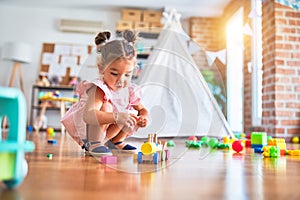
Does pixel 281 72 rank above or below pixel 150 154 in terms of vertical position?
above

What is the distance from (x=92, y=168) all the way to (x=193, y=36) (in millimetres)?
3785

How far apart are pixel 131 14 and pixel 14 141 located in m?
4.02

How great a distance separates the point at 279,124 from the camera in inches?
96.5

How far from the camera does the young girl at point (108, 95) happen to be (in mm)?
1001

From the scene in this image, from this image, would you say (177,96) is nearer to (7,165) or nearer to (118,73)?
(118,73)

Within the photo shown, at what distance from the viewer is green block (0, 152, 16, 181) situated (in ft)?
1.54

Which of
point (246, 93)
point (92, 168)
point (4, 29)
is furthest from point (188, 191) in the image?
point (4, 29)

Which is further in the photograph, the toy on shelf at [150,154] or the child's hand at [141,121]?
the child's hand at [141,121]

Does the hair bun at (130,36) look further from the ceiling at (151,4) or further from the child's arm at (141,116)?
the ceiling at (151,4)

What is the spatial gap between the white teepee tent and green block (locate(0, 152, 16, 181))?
2.93 feet

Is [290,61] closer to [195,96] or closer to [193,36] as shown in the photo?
[195,96]

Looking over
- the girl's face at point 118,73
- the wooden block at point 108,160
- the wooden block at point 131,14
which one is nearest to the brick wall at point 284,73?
the girl's face at point 118,73

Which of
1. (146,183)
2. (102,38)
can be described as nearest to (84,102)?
(102,38)

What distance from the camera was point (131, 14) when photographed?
433 centimetres
